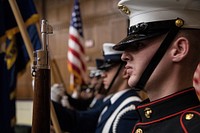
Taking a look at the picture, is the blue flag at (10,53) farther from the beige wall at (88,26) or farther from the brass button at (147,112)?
the beige wall at (88,26)

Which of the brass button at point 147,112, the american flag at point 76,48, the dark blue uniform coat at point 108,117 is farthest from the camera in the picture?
the american flag at point 76,48

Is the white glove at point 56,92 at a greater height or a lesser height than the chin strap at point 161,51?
lesser

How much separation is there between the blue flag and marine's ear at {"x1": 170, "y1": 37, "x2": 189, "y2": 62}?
1132 millimetres

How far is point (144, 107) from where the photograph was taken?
2.59ft

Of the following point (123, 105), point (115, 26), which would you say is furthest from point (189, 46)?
point (115, 26)

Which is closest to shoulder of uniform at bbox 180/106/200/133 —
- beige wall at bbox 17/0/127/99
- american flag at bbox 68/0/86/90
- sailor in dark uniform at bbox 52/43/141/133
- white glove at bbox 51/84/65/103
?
sailor in dark uniform at bbox 52/43/141/133

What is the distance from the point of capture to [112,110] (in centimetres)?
141

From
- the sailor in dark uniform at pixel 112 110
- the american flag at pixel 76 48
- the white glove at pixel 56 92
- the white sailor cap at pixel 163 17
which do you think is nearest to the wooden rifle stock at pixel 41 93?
the white sailor cap at pixel 163 17

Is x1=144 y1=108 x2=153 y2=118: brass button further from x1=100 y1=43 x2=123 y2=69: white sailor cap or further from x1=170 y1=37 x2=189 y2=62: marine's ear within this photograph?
x1=100 y1=43 x2=123 y2=69: white sailor cap

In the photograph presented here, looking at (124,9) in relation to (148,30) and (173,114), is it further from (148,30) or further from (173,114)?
(173,114)

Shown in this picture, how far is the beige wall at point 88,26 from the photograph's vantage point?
4.20 meters

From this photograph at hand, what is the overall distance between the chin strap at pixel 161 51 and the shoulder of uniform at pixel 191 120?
13cm

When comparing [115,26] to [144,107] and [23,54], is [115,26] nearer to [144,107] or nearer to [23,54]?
[23,54]

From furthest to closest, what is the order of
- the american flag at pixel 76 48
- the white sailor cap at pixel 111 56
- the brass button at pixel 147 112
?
the american flag at pixel 76 48 → the white sailor cap at pixel 111 56 → the brass button at pixel 147 112
